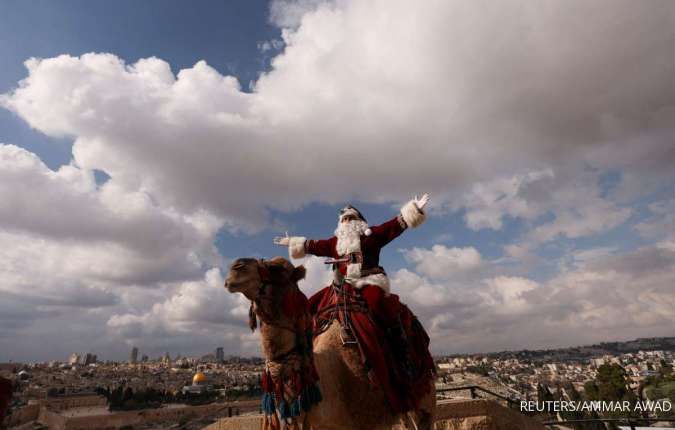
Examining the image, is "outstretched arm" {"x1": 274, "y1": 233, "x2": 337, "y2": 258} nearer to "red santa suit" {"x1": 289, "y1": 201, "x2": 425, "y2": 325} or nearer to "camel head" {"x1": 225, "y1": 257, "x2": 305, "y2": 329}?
"red santa suit" {"x1": 289, "y1": 201, "x2": 425, "y2": 325}

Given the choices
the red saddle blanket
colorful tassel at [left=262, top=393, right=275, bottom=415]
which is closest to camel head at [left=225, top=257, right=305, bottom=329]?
colorful tassel at [left=262, top=393, right=275, bottom=415]

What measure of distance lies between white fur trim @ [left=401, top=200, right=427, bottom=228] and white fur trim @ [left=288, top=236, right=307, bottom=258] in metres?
1.47

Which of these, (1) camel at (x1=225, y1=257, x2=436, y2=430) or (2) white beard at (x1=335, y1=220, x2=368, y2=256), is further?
(2) white beard at (x1=335, y1=220, x2=368, y2=256)

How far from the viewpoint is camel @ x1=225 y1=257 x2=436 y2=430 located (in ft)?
8.61

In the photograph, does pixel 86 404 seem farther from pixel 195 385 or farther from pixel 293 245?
pixel 293 245

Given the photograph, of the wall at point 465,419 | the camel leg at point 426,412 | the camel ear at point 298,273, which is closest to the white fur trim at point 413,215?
the camel leg at point 426,412

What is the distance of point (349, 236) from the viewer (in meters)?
5.08

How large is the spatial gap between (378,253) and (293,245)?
1226mm

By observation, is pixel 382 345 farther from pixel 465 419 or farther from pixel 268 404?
pixel 465 419

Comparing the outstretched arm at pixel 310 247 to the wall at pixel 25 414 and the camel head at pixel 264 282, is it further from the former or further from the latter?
the wall at pixel 25 414

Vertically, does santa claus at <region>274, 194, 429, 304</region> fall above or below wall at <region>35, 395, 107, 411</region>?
above

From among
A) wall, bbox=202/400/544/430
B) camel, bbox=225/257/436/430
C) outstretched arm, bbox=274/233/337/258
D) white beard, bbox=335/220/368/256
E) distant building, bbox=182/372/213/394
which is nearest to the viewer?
camel, bbox=225/257/436/430

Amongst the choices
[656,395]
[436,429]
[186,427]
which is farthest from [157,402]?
[436,429]

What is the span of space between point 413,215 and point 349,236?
880 millimetres
